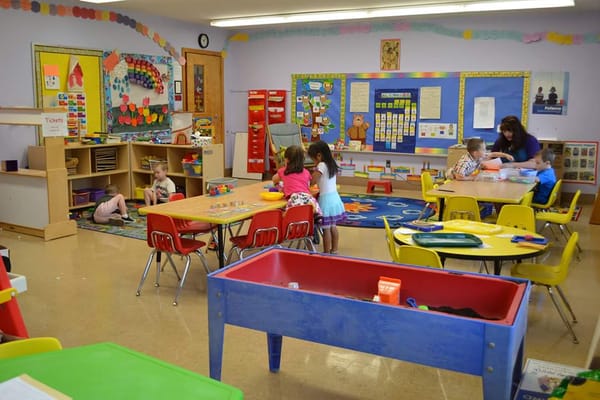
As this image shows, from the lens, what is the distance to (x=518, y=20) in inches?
349

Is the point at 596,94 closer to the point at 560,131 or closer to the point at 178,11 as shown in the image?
the point at 560,131

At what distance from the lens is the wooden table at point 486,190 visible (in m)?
5.19

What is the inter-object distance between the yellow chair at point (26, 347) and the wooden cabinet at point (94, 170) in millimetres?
5943

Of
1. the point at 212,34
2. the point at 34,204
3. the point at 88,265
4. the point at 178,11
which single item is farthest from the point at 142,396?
the point at 212,34

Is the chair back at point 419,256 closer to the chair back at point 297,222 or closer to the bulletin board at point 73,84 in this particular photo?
the chair back at point 297,222

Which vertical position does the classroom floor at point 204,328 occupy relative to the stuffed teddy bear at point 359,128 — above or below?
below

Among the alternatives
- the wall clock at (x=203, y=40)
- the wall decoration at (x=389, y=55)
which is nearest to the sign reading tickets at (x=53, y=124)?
the wall clock at (x=203, y=40)

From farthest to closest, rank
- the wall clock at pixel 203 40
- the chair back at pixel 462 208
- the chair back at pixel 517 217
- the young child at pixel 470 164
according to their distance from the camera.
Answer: the wall clock at pixel 203 40 → the young child at pixel 470 164 → the chair back at pixel 462 208 → the chair back at pixel 517 217

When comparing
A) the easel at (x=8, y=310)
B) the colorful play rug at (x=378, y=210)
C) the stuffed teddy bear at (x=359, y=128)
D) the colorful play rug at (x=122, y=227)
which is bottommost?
the colorful play rug at (x=122, y=227)

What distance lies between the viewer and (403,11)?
8453mm

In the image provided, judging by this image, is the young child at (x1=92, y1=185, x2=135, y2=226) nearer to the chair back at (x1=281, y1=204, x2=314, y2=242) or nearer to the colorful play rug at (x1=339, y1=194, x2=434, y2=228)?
the colorful play rug at (x1=339, y1=194, x2=434, y2=228)

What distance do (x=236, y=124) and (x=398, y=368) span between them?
859 cm

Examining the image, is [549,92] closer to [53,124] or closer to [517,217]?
[517,217]

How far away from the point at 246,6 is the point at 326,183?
3.96m
